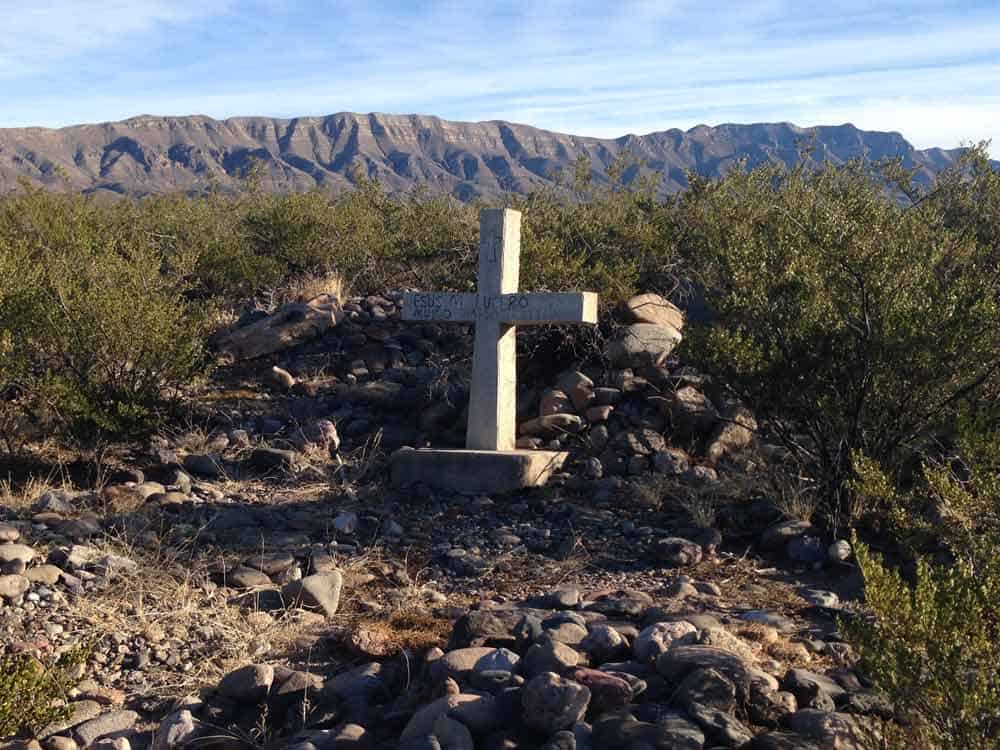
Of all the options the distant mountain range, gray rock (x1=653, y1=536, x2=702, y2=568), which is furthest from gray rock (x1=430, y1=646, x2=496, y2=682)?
the distant mountain range

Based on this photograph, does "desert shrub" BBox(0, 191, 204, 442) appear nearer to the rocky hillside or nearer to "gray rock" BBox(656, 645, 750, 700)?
the rocky hillside

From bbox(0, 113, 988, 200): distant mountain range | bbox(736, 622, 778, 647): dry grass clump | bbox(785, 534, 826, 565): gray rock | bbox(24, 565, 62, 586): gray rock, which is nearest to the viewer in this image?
bbox(736, 622, 778, 647): dry grass clump

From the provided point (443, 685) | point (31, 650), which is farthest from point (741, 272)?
point (31, 650)

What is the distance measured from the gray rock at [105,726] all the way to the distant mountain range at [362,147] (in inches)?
5546

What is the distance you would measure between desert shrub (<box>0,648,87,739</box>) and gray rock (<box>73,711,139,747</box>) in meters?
0.35

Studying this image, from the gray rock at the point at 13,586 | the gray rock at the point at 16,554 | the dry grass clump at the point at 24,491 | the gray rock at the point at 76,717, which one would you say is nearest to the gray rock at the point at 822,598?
the gray rock at the point at 76,717

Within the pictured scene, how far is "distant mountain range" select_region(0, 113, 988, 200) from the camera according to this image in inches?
6152

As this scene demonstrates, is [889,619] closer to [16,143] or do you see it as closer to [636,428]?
[636,428]

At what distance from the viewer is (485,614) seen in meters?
5.12

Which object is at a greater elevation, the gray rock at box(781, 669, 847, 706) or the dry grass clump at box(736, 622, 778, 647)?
the gray rock at box(781, 669, 847, 706)

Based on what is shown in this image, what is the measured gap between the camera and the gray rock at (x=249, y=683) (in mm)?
4723

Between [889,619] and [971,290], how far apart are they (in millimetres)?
4915

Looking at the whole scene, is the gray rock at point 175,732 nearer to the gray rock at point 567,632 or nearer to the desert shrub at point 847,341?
the gray rock at point 567,632

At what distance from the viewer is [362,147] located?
579 feet
